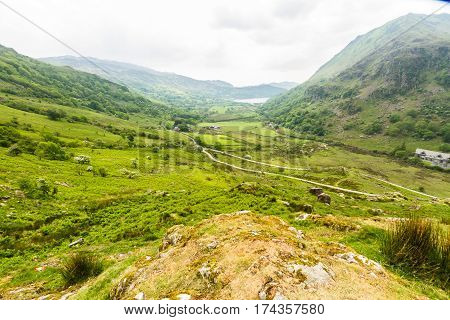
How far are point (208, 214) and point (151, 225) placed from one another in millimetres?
7372

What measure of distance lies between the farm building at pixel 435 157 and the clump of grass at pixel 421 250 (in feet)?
605

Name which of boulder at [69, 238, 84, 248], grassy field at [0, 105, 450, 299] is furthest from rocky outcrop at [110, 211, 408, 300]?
boulder at [69, 238, 84, 248]

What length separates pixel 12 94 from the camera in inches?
7559

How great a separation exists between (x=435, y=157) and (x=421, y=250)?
194 metres

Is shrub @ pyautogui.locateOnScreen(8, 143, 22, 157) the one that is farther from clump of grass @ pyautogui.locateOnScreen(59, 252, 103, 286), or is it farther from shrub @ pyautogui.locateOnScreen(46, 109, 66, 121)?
shrub @ pyautogui.locateOnScreen(46, 109, 66, 121)

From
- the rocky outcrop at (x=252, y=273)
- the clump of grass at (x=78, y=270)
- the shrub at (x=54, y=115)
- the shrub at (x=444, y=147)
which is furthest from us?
the shrub at (x=444, y=147)

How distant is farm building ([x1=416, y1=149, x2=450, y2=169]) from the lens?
161 m

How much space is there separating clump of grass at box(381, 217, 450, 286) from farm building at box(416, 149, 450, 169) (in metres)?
184

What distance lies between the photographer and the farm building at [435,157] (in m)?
161

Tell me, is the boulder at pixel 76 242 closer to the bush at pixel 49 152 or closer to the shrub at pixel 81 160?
the shrub at pixel 81 160

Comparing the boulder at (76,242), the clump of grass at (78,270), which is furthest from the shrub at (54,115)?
the clump of grass at (78,270)

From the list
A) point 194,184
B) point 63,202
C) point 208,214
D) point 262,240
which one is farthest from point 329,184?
point 262,240
